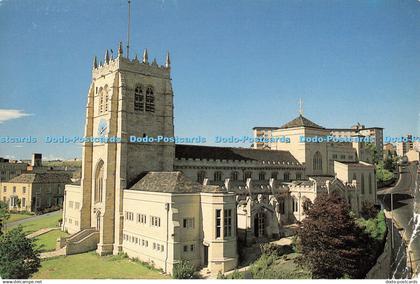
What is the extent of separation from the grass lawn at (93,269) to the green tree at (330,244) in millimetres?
12550

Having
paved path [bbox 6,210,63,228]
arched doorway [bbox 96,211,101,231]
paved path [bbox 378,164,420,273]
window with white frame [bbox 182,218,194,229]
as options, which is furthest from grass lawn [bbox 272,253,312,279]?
paved path [bbox 6,210,63,228]

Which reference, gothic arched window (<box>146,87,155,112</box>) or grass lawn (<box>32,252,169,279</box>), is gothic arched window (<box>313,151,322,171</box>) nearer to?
gothic arched window (<box>146,87,155,112</box>)

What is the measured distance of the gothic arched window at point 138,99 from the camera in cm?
4131

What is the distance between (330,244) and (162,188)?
51.8ft

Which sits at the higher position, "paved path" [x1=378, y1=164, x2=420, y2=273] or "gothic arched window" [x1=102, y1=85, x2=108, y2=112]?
"gothic arched window" [x1=102, y1=85, x2=108, y2=112]

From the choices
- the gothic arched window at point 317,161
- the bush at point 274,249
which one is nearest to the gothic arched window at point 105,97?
the bush at point 274,249

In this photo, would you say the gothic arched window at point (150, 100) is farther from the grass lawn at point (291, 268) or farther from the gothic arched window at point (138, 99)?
the grass lawn at point (291, 268)

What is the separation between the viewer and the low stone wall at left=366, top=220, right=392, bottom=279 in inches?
1233

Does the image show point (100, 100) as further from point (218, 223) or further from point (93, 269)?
point (218, 223)

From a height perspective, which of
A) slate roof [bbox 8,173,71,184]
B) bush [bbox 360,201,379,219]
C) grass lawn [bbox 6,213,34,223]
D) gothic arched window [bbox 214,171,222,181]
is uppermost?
gothic arched window [bbox 214,171,222,181]

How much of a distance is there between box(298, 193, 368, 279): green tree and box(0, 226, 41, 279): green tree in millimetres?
22070

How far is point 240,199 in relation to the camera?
141ft

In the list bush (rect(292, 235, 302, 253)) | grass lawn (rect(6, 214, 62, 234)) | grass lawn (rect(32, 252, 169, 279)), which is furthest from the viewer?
grass lawn (rect(6, 214, 62, 234))

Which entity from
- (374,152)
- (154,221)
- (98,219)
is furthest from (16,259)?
(374,152)
